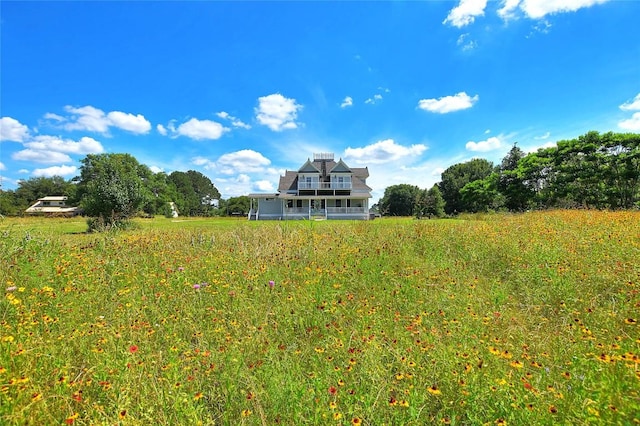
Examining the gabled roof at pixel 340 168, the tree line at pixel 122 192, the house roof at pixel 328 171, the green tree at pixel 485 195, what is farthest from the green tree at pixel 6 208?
the green tree at pixel 485 195

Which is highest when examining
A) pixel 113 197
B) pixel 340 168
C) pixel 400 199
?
pixel 340 168

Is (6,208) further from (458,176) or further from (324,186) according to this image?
(458,176)

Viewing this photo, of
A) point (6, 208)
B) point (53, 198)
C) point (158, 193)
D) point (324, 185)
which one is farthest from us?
point (53, 198)

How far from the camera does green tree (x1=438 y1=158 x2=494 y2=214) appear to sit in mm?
56094

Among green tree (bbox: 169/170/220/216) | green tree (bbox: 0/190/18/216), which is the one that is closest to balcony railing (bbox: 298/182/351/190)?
green tree (bbox: 0/190/18/216)

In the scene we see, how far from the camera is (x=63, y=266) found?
169 inches

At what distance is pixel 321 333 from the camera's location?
315cm

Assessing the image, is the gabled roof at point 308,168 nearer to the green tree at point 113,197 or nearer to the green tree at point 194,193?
the green tree at point 113,197

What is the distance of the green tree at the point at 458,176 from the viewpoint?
56094 mm

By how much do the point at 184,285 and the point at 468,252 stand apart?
5296 millimetres

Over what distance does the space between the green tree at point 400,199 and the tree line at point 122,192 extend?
105ft

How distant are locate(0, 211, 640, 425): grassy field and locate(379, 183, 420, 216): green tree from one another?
52.7 meters

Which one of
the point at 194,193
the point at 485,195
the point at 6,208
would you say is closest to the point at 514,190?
the point at 485,195

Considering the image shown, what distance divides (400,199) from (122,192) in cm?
5112
